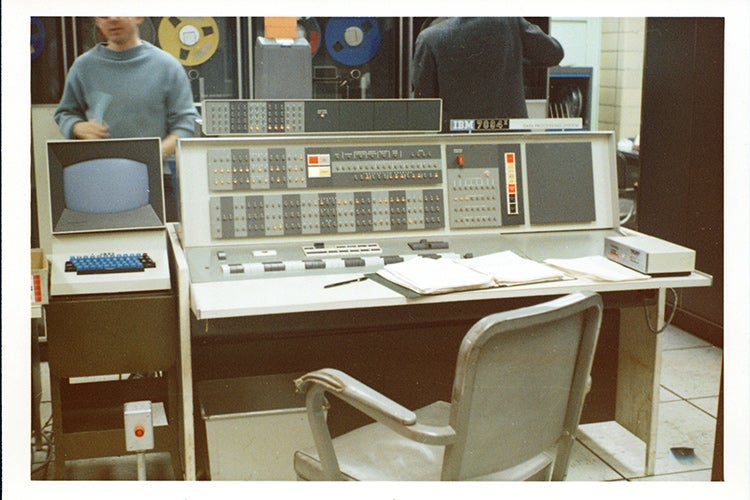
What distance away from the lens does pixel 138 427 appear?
2.24m

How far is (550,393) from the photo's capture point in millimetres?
1682

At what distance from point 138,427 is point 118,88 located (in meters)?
1.42

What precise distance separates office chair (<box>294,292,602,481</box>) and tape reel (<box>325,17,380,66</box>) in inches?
137

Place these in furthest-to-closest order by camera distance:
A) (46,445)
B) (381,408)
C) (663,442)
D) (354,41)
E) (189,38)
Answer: (354,41) → (189,38) → (663,442) → (46,445) → (381,408)

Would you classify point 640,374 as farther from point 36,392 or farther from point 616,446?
point 36,392

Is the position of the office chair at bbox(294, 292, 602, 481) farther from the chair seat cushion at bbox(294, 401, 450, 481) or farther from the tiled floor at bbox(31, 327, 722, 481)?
the tiled floor at bbox(31, 327, 722, 481)

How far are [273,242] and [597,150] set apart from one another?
1.19m

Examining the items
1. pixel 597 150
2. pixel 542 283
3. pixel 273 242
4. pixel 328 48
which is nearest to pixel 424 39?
pixel 597 150

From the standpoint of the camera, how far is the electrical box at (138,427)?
223 centimetres

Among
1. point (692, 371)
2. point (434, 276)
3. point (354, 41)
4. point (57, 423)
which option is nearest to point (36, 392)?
point (57, 423)

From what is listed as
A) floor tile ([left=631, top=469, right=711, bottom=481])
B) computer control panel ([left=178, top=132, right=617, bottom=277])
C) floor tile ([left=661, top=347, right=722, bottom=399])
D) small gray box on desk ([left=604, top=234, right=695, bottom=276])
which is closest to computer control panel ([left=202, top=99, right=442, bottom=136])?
computer control panel ([left=178, top=132, right=617, bottom=277])

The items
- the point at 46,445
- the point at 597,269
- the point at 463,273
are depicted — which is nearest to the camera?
the point at 463,273

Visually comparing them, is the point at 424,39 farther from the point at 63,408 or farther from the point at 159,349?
the point at 63,408

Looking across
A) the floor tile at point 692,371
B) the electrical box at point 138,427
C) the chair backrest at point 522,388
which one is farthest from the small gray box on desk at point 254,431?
the floor tile at point 692,371
